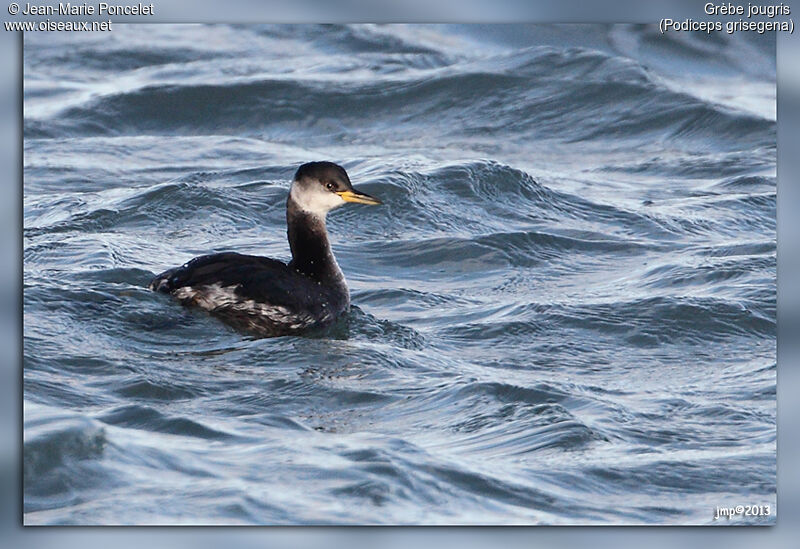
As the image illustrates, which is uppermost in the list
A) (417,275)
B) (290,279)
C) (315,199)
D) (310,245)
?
(315,199)

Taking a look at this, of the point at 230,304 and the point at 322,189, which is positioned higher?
the point at 322,189

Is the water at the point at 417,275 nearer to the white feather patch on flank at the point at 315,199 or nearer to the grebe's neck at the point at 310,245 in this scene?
the grebe's neck at the point at 310,245

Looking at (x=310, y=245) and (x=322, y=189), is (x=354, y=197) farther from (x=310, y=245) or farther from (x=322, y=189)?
(x=310, y=245)

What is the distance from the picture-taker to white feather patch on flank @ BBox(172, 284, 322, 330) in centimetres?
750

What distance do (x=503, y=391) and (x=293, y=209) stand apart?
1.82 m

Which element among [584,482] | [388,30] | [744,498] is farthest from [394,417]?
[388,30]

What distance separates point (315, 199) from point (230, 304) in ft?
2.67

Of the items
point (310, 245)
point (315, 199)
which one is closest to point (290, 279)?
point (310, 245)

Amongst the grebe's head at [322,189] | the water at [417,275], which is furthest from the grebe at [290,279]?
the water at [417,275]

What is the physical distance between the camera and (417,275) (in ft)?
28.7

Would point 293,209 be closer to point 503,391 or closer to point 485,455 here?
point 503,391

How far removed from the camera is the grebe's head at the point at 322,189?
25.8 ft

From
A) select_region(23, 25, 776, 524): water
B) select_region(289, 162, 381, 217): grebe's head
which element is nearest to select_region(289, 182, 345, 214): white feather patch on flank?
select_region(289, 162, 381, 217): grebe's head

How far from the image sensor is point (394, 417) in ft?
21.2
